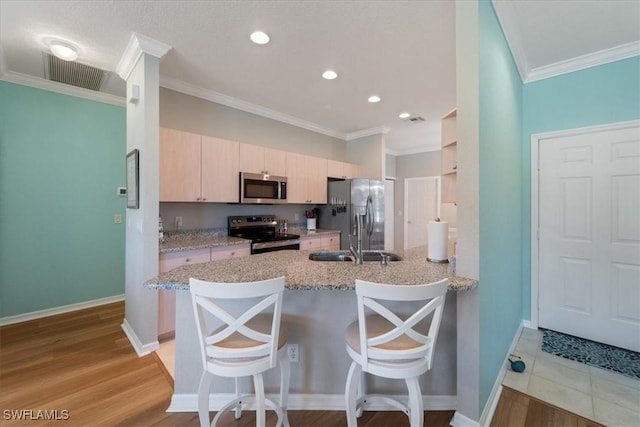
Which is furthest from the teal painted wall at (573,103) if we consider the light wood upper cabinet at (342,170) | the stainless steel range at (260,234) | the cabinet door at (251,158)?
the cabinet door at (251,158)

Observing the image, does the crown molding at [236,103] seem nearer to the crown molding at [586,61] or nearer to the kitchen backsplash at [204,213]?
the kitchen backsplash at [204,213]

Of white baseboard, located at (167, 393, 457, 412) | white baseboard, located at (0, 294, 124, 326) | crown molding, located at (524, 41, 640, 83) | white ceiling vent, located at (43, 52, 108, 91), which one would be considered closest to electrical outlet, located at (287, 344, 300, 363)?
white baseboard, located at (167, 393, 457, 412)

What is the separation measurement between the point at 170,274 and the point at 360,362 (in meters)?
1.19

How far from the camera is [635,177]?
2.38 meters

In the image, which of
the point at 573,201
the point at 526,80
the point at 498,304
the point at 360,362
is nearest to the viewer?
the point at 360,362

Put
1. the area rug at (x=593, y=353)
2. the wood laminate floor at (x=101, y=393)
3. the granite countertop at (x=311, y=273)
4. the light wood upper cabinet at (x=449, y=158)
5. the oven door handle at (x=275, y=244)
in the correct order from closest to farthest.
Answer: the granite countertop at (x=311, y=273) → the wood laminate floor at (x=101, y=393) → the area rug at (x=593, y=353) → the light wood upper cabinet at (x=449, y=158) → the oven door handle at (x=275, y=244)

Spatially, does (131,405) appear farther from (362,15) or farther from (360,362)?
(362,15)

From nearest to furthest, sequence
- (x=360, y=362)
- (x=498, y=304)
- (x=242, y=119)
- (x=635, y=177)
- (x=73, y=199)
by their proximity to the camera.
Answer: (x=360, y=362) < (x=498, y=304) < (x=635, y=177) < (x=73, y=199) < (x=242, y=119)

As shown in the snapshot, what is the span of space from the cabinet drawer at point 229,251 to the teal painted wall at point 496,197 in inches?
94.8

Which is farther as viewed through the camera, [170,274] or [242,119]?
[242,119]

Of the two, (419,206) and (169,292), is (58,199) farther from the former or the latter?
(419,206)

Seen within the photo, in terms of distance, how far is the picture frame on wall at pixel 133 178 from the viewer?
245 cm

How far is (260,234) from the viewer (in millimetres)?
3703

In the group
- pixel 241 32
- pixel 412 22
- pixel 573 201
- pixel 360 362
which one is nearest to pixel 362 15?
pixel 412 22
